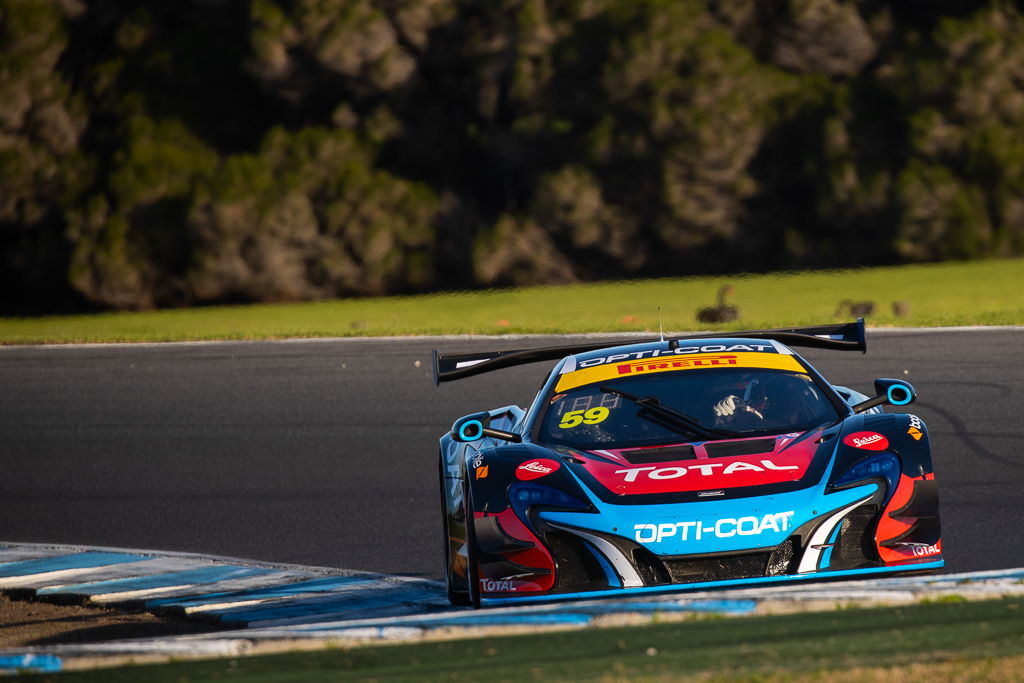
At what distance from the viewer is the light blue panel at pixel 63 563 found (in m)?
8.11

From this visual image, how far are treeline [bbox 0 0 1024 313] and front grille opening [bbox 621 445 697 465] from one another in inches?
992

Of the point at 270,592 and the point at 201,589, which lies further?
the point at 201,589

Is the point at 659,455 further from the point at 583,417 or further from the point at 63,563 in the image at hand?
the point at 63,563

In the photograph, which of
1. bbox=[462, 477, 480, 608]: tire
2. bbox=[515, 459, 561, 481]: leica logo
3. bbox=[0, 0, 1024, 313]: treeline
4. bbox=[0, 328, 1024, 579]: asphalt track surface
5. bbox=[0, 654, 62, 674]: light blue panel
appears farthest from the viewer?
bbox=[0, 0, 1024, 313]: treeline

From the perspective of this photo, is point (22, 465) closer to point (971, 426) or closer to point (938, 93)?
point (971, 426)

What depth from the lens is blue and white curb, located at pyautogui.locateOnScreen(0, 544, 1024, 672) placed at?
4.38 m

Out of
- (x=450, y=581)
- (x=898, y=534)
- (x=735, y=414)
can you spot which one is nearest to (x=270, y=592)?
(x=450, y=581)

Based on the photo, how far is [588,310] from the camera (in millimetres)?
23719

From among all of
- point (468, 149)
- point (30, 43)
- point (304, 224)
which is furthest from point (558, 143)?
point (30, 43)

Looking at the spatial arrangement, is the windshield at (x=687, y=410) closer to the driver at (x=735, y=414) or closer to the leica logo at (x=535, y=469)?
the driver at (x=735, y=414)

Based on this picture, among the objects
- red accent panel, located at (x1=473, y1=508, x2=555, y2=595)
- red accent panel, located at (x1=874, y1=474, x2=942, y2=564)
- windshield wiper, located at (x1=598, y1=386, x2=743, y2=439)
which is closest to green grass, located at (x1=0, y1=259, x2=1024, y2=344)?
windshield wiper, located at (x1=598, y1=386, x2=743, y2=439)

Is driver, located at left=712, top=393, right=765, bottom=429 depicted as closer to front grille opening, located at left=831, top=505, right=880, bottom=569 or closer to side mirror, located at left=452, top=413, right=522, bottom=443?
side mirror, located at left=452, top=413, right=522, bottom=443

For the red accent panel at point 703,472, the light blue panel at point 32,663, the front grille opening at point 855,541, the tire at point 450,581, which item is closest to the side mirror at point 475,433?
the tire at point 450,581

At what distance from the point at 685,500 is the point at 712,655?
1.31m
